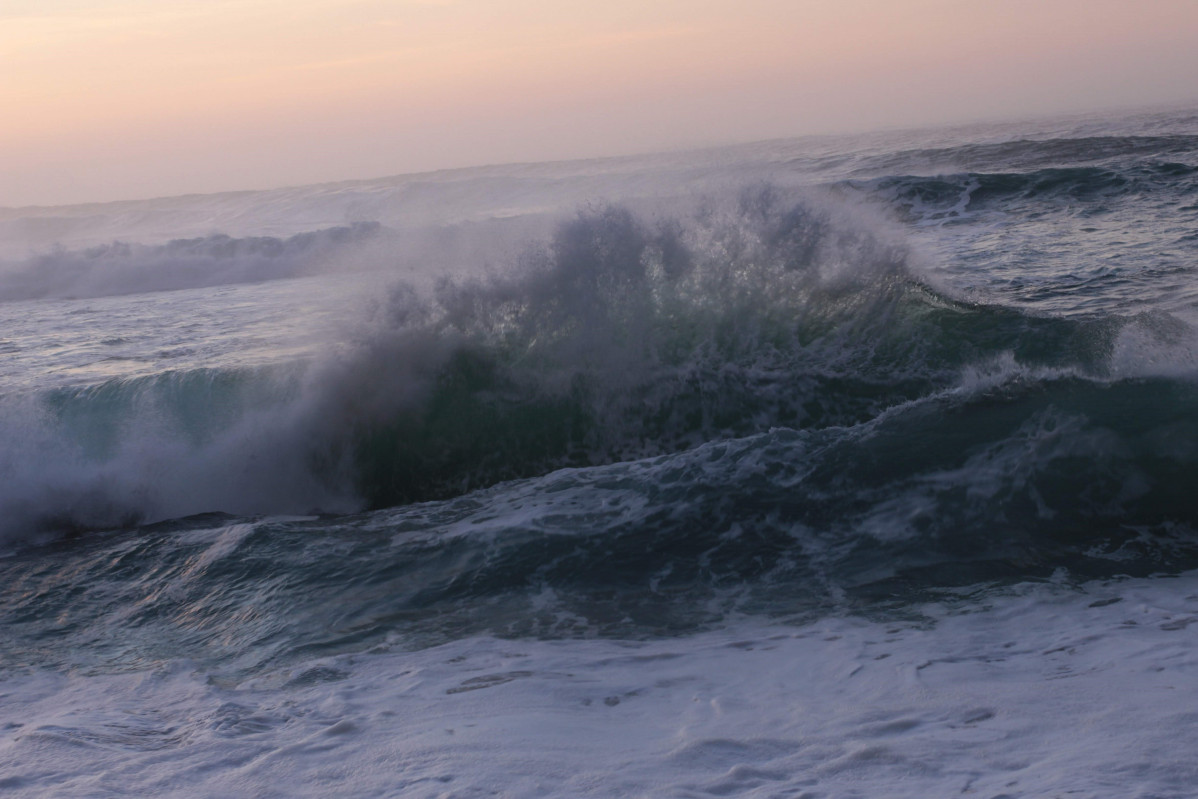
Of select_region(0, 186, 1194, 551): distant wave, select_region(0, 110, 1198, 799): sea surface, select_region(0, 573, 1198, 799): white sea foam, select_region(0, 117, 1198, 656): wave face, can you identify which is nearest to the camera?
select_region(0, 573, 1198, 799): white sea foam

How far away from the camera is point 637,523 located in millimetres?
5328

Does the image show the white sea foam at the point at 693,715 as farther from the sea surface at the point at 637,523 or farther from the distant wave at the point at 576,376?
the distant wave at the point at 576,376

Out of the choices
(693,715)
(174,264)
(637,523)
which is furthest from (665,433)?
(174,264)

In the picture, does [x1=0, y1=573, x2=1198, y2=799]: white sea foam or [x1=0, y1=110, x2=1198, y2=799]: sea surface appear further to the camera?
[x1=0, y1=110, x2=1198, y2=799]: sea surface

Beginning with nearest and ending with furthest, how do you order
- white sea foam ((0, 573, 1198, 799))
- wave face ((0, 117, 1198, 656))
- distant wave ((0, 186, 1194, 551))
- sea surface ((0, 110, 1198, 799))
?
white sea foam ((0, 573, 1198, 799)) < sea surface ((0, 110, 1198, 799)) < wave face ((0, 117, 1198, 656)) < distant wave ((0, 186, 1194, 551))

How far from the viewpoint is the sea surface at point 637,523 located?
315 centimetres

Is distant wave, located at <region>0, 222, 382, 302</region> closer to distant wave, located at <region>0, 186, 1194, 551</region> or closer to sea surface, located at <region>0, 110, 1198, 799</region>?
sea surface, located at <region>0, 110, 1198, 799</region>

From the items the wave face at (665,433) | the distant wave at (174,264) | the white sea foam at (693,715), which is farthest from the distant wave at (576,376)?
the distant wave at (174,264)

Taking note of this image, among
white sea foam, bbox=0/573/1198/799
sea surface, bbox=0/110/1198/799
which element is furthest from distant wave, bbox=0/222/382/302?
white sea foam, bbox=0/573/1198/799

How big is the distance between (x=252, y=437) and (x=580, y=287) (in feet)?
10.0

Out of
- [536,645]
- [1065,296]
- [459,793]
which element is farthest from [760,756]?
[1065,296]

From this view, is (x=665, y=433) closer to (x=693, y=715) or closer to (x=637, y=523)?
(x=637, y=523)

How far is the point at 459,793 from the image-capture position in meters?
2.83

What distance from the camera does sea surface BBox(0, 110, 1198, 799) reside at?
3.15m
